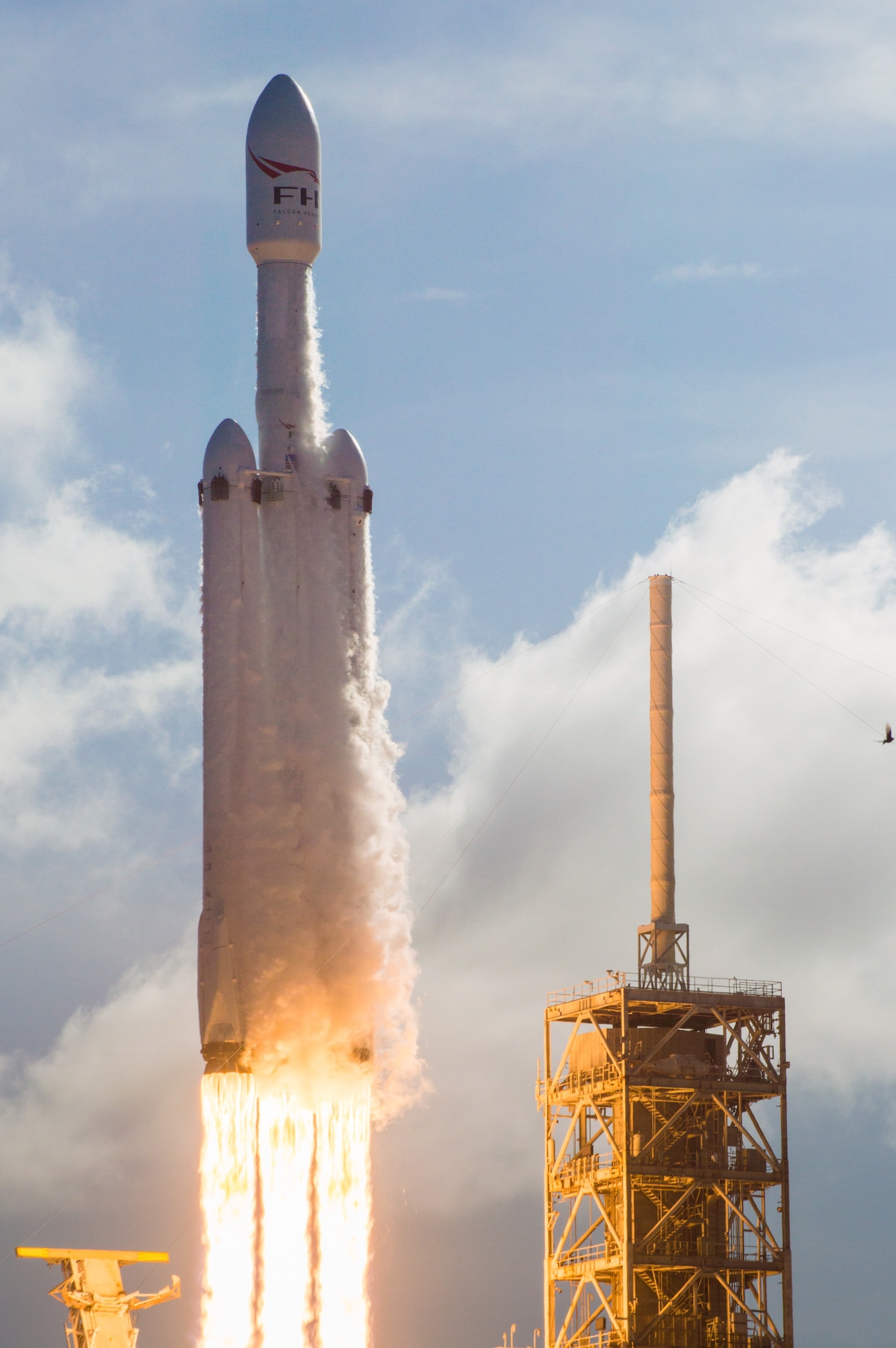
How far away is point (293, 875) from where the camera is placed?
315ft

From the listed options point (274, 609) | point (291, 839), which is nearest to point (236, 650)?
point (274, 609)

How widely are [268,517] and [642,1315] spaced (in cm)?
4152

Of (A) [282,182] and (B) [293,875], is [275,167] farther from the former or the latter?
(B) [293,875]

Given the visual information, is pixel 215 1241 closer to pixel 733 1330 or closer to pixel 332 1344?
pixel 332 1344

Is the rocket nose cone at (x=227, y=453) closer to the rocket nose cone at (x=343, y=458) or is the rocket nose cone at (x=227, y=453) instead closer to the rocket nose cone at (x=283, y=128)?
the rocket nose cone at (x=343, y=458)

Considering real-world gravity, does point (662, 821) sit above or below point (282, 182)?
below

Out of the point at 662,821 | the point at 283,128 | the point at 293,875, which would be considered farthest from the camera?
the point at 662,821

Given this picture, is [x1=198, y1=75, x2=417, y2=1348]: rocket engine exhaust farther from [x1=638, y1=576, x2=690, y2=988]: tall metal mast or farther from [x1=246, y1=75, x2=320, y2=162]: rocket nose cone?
[x1=638, y1=576, x2=690, y2=988]: tall metal mast

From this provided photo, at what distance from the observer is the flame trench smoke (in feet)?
307

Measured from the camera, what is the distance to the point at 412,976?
98.1 meters

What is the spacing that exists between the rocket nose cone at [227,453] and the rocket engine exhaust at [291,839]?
0.36 feet

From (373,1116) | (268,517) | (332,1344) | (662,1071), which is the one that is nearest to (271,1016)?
(373,1116)

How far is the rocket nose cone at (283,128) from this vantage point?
101m

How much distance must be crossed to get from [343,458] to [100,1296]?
113 ft
